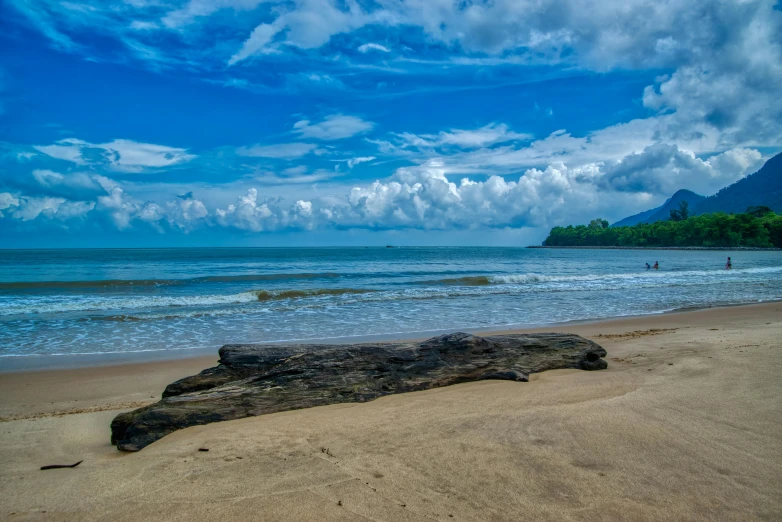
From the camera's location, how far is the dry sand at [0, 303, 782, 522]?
310 centimetres

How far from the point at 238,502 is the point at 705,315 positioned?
17734 millimetres

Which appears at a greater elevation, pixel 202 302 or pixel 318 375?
pixel 318 375

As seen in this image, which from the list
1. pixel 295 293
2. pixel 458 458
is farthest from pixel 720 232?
pixel 458 458

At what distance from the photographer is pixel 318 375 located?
572 cm

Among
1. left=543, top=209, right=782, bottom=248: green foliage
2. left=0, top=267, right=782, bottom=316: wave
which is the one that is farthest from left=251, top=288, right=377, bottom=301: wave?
left=543, top=209, right=782, bottom=248: green foliage

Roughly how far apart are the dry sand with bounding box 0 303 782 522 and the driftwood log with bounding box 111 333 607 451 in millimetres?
196

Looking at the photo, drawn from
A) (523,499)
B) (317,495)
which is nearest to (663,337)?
(523,499)

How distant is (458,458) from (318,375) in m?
2.45

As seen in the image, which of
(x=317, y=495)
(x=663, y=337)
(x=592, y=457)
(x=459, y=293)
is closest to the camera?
(x=317, y=495)

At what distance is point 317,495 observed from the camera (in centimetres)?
330

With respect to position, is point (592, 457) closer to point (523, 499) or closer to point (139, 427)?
point (523, 499)

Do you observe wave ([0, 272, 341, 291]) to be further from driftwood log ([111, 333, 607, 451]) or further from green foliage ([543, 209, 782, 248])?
green foliage ([543, 209, 782, 248])

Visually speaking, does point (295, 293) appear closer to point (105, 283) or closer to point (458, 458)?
point (105, 283)

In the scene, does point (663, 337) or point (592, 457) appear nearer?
point (592, 457)
